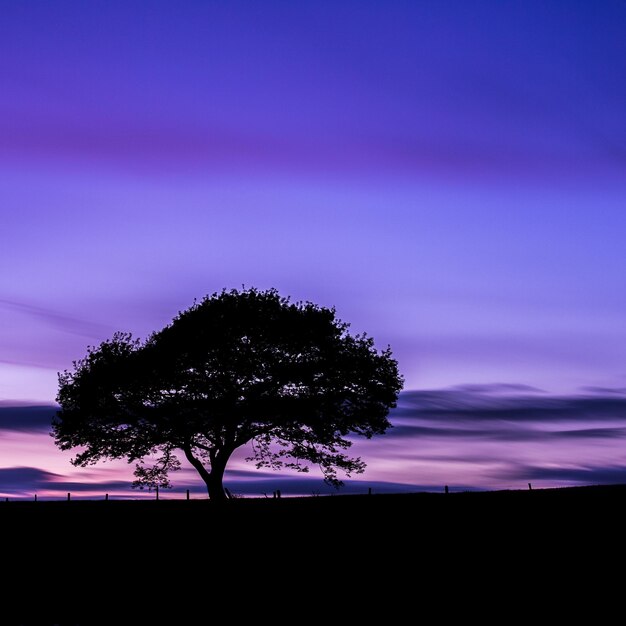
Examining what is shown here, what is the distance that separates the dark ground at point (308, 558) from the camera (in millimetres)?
13484

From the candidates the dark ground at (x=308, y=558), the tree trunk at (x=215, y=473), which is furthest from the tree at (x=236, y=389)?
the dark ground at (x=308, y=558)

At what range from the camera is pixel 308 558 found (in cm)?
1747

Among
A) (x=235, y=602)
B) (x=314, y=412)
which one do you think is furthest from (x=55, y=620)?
(x=314, y=412)

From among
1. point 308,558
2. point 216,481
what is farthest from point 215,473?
point 308,558

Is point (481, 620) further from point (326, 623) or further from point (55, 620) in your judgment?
point (55, 620)

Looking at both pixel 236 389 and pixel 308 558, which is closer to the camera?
pixel 308 558

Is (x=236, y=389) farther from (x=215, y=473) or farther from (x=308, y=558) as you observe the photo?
(x=308, y=558)

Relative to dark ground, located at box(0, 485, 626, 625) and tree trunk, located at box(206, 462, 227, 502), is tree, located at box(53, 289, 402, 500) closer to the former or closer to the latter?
tree trunk, located at box(206, 462, 227, 502)

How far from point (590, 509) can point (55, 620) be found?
14903mm

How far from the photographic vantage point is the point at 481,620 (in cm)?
1152

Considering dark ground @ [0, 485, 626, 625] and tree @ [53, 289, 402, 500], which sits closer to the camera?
dark ground @ [0, 485, 626, 625]

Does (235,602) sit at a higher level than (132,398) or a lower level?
lower

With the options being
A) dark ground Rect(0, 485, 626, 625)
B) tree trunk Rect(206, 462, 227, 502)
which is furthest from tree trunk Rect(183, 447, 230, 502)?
dark ground Rect(0, 485, 626, 625)

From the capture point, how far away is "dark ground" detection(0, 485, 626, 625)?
13484mm
